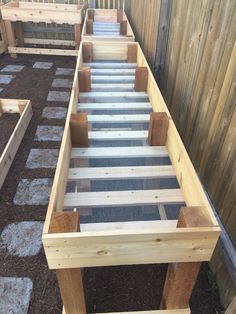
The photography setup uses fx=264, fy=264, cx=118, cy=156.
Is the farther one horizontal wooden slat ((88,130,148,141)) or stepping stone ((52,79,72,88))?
stepping stone ((52,79,72,88))

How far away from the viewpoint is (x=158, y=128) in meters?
1.90

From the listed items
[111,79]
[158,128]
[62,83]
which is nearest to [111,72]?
[111,79]

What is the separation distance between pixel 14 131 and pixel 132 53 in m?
1.83

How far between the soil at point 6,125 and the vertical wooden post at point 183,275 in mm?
2781

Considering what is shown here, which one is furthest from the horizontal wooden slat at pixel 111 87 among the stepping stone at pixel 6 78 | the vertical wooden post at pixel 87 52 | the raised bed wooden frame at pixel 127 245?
the stepping stone at pixel 6 78

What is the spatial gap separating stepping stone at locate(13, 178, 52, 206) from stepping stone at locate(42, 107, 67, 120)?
1555 mm

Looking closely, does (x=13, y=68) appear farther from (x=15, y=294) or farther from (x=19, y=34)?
(x=15, y=294)

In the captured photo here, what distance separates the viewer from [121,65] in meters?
3.35

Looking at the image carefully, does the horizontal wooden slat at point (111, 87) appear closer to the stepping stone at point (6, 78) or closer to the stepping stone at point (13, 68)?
the stepping stone at point (6, 78)

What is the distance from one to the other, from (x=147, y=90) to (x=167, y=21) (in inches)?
37.2

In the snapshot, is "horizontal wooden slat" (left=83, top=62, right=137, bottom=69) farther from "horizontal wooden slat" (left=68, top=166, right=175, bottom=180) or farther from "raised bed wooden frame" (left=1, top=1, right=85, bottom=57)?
"raised bed wooden frame" (left=1, top=1, right=85, bottom=57)

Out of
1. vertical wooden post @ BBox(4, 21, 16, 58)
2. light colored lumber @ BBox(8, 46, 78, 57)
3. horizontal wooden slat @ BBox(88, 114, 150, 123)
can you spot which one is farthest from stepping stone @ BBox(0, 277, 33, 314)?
vertical wooden post @ BBox(4, 21, 16, 58)

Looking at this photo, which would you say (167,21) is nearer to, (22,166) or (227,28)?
(227,28)

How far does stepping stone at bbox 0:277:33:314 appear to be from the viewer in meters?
1.91
